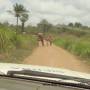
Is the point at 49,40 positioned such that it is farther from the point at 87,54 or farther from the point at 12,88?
the point at 12,88

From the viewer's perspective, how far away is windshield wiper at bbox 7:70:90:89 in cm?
332

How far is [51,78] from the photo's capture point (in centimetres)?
347

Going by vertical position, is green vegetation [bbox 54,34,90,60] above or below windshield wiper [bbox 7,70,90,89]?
below

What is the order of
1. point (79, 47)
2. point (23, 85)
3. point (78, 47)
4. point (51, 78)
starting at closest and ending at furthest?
point (23, 85) < point (51, 78) < point (79, 47) < point (78, 47)

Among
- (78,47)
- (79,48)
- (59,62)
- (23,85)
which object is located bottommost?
(78,47)

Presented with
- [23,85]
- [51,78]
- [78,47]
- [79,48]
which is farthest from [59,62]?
[23,85]

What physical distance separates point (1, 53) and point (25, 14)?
36895mm

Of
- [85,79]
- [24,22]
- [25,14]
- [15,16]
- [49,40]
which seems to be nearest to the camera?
[85,79]

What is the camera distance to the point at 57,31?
7706cm

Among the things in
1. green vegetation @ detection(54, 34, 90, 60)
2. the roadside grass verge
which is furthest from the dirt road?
green vegetation @ detection(54, 34, 90, 60)

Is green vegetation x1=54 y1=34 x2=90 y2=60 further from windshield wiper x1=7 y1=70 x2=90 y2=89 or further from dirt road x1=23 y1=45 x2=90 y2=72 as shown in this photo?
windshield wiper x1=7 y1=70 x2=90 y2=89

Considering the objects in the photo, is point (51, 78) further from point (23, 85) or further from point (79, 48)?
point (79, 48)

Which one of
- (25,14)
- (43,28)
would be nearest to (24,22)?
(25,14)

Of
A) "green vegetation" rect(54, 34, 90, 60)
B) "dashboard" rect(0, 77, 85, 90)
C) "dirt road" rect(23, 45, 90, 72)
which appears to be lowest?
"green vegetation" rect(54, 34, 90, 60)
